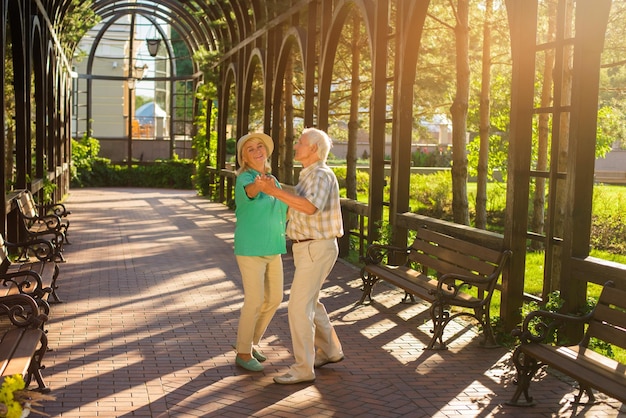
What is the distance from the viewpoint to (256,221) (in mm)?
6184

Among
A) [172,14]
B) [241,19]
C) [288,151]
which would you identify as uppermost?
[172,14]

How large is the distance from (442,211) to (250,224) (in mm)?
15613

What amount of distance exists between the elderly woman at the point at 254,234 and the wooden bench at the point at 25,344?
A: 1.32 meters

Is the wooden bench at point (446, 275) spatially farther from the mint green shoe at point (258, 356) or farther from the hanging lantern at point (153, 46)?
the hanging lantern at point (153, 46)

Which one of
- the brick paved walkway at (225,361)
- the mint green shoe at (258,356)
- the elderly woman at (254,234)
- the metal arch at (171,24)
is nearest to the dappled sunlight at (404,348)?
the brick paved walkway at (225,361)

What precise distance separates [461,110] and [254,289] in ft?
24.7

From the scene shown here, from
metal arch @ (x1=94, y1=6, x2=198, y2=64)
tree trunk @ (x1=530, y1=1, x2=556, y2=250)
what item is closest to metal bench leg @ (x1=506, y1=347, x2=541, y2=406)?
tree trunk @ (x1=530, y1=1, x2=556, y2=250)

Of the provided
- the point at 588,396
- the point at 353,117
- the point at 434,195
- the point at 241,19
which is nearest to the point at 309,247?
the point at 588,396

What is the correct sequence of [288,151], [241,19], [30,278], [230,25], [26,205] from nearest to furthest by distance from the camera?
[30,278]
[26,205]
[288,151]
[241,19]
[230,25]

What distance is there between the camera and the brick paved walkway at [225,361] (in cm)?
546

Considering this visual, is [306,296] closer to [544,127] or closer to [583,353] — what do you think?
[583,353]

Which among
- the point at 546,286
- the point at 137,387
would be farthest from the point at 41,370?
the point at 546,286

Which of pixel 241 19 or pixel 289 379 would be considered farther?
pixel 241 19

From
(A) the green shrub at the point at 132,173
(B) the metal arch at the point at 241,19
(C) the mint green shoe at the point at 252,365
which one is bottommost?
(A) the green shrub at the point at 132,173
